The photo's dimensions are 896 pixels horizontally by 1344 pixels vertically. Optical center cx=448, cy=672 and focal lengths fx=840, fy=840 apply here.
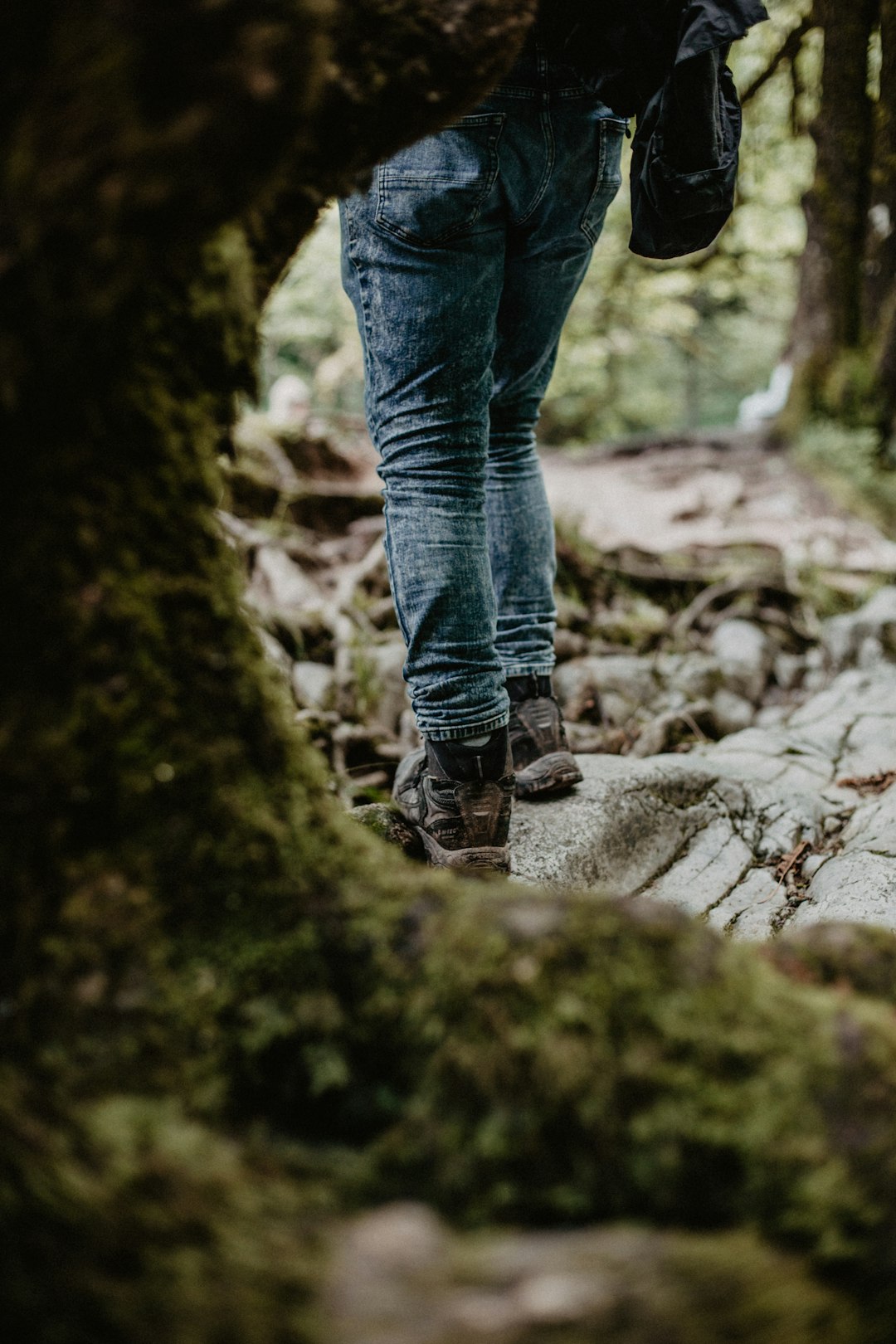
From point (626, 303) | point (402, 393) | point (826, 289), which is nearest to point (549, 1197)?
point (402, 393)

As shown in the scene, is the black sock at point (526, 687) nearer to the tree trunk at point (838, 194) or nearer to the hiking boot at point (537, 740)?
the hiking boot at point (537, 740)

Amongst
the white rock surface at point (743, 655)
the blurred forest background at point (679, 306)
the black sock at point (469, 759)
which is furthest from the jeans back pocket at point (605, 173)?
the blurred forest background at point (679, 306)

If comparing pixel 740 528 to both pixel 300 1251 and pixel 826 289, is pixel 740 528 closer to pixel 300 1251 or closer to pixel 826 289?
pixel 826 289

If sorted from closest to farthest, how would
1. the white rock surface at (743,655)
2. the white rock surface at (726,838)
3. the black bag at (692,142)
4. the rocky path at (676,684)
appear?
the black bag at (692,142)
the white rock surface at (726,838)
the rocky path at (676,684)
the white rock surface at (743,655)

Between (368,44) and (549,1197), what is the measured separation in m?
1.42

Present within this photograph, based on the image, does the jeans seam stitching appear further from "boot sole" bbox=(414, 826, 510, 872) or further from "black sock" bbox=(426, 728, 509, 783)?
"boot sole" bbox=(414, 826, 510, 872)

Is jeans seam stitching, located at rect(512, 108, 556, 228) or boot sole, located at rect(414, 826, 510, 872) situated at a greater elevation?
jeans seam stitching, located at rect(512, 108, 556, 228)

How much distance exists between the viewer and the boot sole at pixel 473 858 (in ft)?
7.00

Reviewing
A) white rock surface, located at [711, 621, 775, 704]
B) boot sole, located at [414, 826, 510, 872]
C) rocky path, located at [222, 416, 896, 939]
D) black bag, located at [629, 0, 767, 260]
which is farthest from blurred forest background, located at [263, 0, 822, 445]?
boot sole, located at [414, 826, 510, 872]

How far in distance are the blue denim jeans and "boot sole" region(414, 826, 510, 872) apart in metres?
0.30

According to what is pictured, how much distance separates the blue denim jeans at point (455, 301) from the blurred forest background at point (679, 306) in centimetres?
511

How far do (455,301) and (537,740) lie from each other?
1.31 m

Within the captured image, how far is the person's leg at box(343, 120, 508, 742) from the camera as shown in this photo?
1.91 metres

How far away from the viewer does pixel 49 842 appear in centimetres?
96
